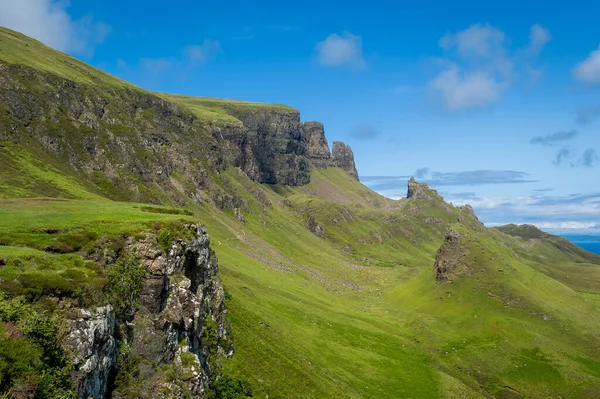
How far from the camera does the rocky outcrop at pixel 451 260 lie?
15175 cm

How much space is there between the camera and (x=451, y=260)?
513 feet

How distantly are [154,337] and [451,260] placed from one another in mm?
139857

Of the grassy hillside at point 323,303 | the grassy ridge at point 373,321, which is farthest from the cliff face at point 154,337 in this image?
the grassy ridge at point 373,321

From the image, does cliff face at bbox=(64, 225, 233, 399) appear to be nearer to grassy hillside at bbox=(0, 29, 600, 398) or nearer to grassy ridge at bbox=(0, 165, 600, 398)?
grassy hillside at bbox=(0, 29, 600, 398)

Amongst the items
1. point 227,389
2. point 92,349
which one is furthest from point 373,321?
point 92,349

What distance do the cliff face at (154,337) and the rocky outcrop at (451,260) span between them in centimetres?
12103

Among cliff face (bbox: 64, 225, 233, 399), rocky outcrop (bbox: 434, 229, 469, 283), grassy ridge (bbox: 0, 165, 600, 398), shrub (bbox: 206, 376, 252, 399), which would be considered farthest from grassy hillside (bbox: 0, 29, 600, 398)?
shrub (bbox: 206, 376, 252, 399)

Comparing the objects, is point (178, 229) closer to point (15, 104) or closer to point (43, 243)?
point (43, 243)

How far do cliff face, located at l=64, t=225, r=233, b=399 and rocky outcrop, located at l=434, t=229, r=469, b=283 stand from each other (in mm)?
121029

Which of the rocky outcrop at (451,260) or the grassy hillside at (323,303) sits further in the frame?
the rocky outcrop at (451,260)

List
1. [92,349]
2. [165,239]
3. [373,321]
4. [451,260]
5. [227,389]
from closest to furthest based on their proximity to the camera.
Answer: [92,349], [165,239], [227,389], [373,321], [451,260]

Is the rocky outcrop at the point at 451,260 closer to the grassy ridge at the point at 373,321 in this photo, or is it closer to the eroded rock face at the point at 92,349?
the grassy ridge at the point at 373,321

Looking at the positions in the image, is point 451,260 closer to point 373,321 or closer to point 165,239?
point 373,321

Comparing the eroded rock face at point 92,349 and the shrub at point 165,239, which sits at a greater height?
the shrub at point 165,239
